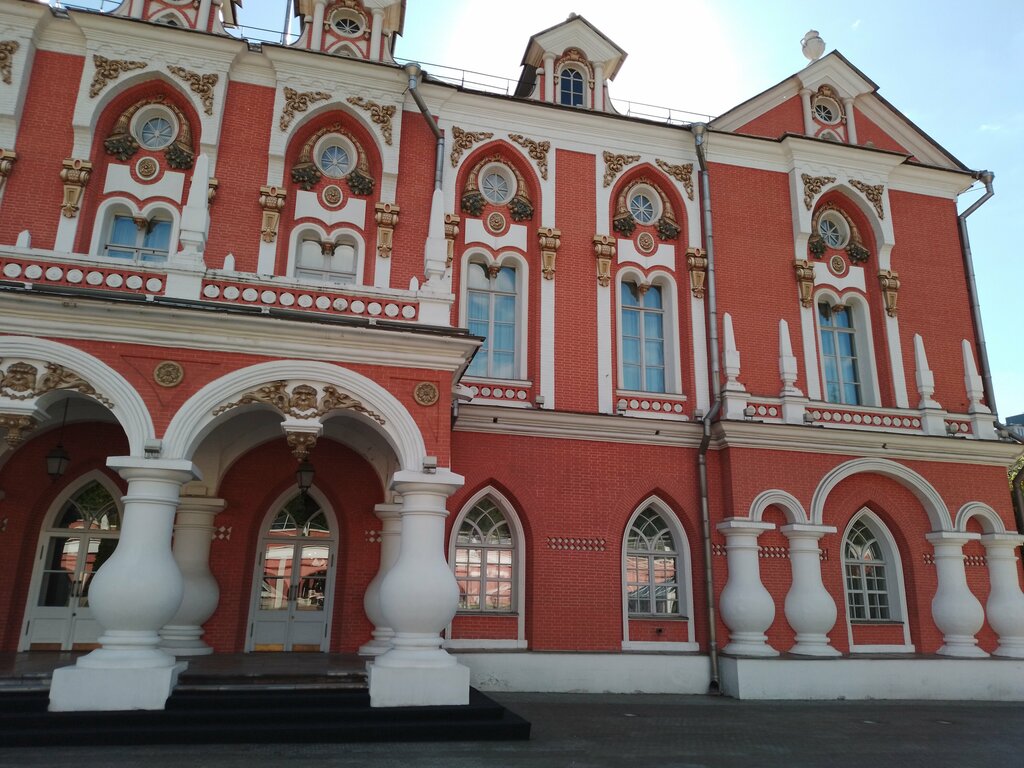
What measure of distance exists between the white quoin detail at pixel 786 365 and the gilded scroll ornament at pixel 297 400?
8.51m

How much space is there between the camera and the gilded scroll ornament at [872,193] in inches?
650

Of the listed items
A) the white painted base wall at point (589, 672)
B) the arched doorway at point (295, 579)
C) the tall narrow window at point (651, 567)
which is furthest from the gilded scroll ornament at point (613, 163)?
the white painted base wall at point (589, 672)

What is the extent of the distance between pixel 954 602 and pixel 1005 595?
1053 mm

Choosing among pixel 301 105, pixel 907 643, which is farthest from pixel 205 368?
pixel 907 643

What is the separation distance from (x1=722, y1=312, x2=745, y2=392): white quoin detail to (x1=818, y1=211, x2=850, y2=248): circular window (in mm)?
3730

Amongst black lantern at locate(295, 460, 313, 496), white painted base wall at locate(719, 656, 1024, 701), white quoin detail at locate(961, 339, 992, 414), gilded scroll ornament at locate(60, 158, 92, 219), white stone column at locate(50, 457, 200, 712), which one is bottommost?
white painted base wall at locate(719, 656, 1024, 701)

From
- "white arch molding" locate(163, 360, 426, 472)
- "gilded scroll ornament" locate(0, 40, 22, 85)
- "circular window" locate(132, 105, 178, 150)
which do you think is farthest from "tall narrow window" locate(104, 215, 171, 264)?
"white arch molding" locate(163, 360, 426, 472)

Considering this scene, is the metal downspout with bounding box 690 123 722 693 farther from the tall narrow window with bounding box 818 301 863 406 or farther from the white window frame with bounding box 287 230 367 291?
the white window frame with bounding box 287 230 367 291

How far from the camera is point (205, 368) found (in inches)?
374

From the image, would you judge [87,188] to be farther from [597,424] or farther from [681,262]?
[681,262]

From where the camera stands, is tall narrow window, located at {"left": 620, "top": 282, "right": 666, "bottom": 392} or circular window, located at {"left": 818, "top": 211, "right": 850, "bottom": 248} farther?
circular window, located at {"left": 818, "top": 211, "right": 850, "bottom": 248}

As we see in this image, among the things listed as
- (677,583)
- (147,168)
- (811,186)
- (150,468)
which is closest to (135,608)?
(150,468)

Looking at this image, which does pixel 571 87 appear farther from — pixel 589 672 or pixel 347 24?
pixel 589 672

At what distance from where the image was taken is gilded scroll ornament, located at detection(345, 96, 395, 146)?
1429 centimetres
